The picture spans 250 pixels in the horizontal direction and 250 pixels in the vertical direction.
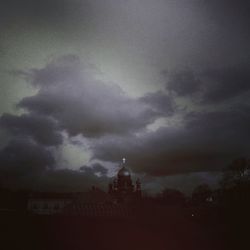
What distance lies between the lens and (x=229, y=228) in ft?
130

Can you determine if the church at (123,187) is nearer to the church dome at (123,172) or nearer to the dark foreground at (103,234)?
the church dome at (123,172)

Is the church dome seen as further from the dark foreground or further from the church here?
the dark foreground

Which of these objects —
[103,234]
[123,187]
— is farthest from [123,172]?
[103,234]

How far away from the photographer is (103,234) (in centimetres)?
3045

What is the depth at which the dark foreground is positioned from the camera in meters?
27.3

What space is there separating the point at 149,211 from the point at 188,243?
756 cm

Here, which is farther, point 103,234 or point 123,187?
point 123,187

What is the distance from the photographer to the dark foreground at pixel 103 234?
27297 mm

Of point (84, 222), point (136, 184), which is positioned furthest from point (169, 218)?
point (136, 184)

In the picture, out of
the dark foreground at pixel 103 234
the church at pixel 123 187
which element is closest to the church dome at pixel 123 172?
the church at pixel 123 187

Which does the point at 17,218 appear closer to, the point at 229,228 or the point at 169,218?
the point at 169,218

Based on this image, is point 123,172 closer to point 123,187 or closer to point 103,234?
point 123,187

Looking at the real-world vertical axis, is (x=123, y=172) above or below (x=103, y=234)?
above

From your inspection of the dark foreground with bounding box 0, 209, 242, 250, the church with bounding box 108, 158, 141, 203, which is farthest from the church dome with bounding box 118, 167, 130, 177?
the dark foreground with bounding box 0, 209, 242, 250
